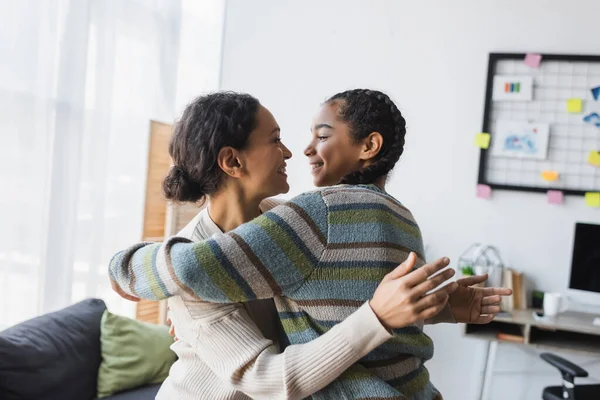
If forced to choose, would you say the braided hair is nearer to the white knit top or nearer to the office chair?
the white knit top

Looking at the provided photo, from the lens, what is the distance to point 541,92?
10.4 feet

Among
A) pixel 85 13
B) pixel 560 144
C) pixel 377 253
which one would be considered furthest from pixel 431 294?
pixel 560 144

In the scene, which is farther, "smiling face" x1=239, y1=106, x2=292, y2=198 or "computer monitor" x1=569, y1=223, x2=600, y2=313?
"computer monitor" x1=569, y1=223, x2=600, y2=313

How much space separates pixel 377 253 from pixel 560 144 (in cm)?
261

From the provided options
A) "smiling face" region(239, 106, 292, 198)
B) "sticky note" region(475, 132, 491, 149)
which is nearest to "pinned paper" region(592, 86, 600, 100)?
"sticky note" region(475, 132, 491, 149)

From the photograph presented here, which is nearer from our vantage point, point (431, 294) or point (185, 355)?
point (431, 294)

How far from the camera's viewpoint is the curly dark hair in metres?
1.11

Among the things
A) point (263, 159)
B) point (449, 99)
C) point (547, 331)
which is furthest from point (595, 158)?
point (263, 159)

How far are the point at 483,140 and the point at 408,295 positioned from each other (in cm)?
260

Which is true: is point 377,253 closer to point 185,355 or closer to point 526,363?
point 185,355

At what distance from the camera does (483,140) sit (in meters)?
3.23

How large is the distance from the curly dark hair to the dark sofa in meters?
1.18

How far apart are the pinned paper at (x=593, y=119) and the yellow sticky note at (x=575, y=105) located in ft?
0.18

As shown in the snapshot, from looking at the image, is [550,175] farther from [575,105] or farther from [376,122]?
[376,122]
